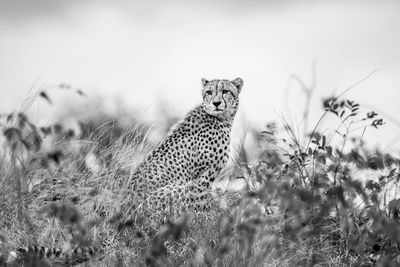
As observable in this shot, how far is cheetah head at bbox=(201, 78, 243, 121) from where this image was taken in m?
7.64

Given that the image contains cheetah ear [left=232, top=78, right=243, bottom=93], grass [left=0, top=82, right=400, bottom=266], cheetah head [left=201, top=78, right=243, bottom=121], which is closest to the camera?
grass [left=0, top=82, right=400, bottom=266]

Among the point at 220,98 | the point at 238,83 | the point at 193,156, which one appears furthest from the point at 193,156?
the point at 238,83

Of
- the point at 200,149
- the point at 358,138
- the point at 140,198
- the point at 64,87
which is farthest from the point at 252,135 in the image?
the point at 64,87

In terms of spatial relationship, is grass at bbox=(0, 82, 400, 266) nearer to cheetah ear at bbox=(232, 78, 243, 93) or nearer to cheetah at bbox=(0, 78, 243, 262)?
cheetah at bbox=(0, 78, 243, 262)

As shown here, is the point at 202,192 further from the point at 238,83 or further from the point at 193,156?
the point at 238,83

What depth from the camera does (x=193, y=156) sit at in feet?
24.5

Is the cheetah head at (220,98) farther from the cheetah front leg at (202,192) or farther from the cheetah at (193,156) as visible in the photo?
the cheetah front leg at (202,192)

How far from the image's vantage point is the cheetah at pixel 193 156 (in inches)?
267

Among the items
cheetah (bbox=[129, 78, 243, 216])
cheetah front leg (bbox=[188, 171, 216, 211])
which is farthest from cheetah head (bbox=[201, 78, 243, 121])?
cheetah front leg (bbox=[188, 171, 216, 211])

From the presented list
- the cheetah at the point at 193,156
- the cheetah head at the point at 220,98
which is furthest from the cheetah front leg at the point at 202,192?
the cheetah head at the point at 220,98

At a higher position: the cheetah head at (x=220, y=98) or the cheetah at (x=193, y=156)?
the cheetah head at (x=220, y=98)

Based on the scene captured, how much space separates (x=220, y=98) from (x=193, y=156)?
2.19ft

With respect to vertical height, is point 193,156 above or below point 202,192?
above

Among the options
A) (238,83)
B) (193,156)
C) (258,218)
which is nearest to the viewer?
(258,218)
